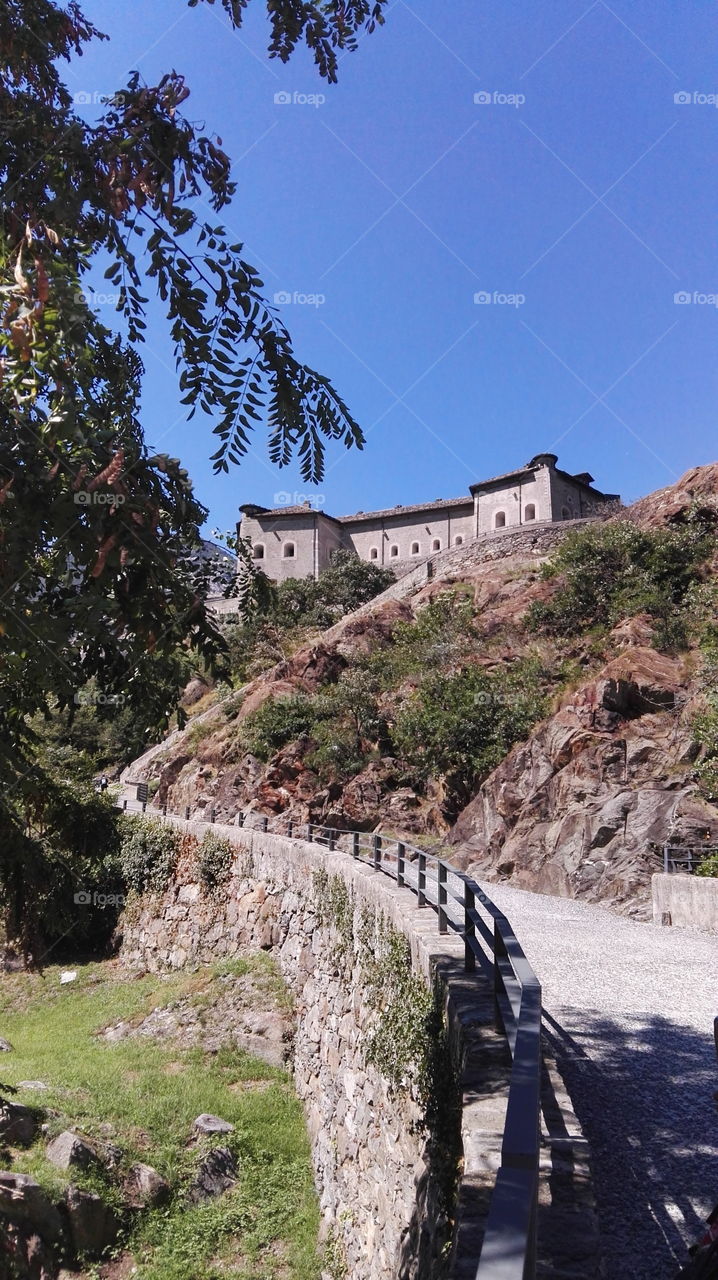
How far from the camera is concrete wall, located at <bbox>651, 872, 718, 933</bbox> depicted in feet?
37.9

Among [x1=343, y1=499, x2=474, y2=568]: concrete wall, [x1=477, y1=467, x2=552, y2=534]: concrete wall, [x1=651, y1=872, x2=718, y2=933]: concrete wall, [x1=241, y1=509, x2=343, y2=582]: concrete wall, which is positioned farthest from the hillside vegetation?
[x1=241, y1=509, x2=343, y2=582]: concrete wall

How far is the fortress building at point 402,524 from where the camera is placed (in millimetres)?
52281

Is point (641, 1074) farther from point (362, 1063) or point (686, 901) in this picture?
point (686, 901)

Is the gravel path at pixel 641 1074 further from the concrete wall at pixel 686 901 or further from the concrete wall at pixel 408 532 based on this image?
the concrete wall at pixel 408 532

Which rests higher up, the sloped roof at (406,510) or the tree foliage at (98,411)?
the sloped roof at (406,510)

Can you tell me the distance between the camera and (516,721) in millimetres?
23188

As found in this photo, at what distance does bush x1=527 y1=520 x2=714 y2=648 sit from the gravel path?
15.8 m

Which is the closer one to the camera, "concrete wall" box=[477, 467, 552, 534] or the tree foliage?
the tree foliage

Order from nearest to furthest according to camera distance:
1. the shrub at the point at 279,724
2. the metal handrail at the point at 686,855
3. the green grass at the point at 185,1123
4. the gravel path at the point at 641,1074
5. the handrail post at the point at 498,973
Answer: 1. the gravel path at the point at 641,1074
2. the handrail post at the point at 498,973
3. the green grass at the point at 185,1123
4. the metal handrail at the point at 686,855
5. the shrub at the point at 279,724

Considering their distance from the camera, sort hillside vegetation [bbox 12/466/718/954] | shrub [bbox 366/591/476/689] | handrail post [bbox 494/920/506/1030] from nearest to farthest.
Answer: handrail post [bbox 494/920/506/1030] < hillside vegetation [bbox 12/466/718/954] < shrub [bbox 366/591/476/689]

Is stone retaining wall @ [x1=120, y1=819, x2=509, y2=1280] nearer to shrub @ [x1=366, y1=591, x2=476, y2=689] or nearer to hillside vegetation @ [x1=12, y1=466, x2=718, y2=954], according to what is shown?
hillside vegetation @ [x1=12, y1=466, x2=718, y2=954]

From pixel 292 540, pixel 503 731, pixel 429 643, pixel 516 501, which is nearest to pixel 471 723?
pixel 503 731

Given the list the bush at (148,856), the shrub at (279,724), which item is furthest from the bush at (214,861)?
the shrub at (279,724)

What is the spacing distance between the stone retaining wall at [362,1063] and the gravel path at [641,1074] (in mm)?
827
